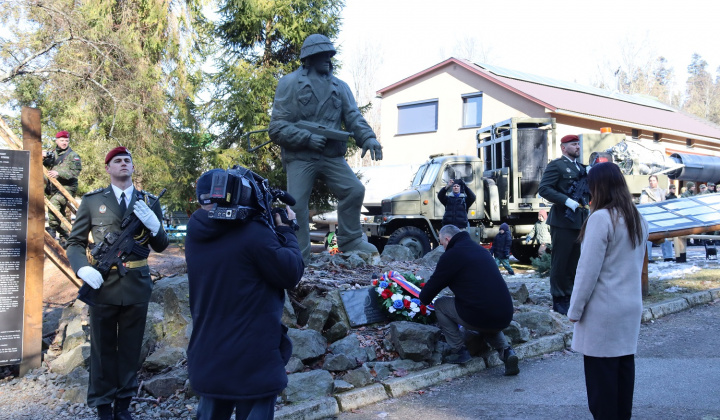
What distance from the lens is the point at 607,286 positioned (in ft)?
11.2

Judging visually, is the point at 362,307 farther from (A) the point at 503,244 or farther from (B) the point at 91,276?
(A) the point at 503,244

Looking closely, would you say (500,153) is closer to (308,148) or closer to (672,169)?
(672,169)

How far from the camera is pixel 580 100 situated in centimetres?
2658

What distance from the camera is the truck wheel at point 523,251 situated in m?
15.5

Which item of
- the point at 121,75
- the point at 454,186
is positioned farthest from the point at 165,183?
the point at 454,186

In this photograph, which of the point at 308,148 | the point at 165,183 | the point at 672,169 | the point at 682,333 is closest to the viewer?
the point at 682,333

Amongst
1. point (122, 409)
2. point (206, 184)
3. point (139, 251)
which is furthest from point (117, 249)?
point (206, 184)

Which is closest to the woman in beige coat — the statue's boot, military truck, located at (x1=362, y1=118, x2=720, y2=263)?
the statue's boot

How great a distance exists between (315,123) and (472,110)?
20.2m

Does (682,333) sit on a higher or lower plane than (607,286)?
lower

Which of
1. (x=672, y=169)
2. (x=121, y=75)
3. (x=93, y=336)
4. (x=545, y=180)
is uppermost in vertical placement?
(x=121, y=75)

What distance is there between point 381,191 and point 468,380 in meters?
16.7

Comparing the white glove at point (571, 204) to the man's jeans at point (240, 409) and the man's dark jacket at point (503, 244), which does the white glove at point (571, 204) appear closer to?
the man's jeans at point (240, 409)

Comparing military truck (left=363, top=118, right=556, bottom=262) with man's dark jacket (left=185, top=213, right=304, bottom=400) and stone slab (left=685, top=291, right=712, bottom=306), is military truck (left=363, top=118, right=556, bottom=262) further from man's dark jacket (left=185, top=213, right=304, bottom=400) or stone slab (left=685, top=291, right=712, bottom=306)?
man's dark jacket (left=185, top=213, right=304, bottom=400)
